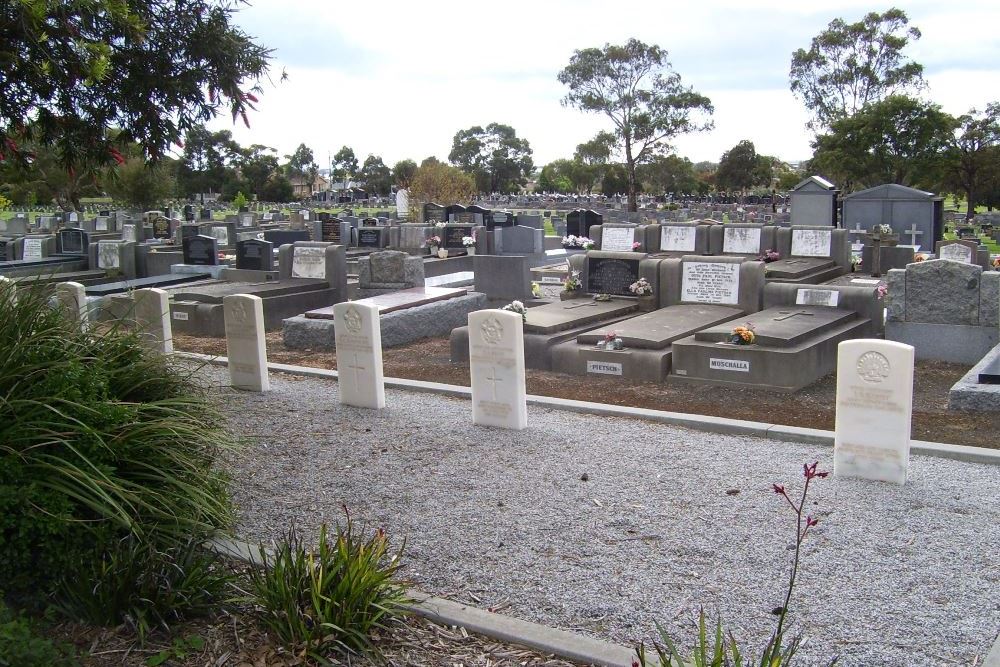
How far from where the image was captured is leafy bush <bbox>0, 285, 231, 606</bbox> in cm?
443

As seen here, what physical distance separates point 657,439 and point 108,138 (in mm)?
5498

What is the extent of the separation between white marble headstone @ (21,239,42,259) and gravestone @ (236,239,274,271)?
29.2 ft

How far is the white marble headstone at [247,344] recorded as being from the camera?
9.98m

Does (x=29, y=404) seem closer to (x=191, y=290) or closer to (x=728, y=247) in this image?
(x=191, y=290)

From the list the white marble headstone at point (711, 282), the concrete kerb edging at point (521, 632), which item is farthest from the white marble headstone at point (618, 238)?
the concrete kerb edging at point (521, 632)

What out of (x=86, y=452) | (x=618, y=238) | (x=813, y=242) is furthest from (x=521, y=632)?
(x=618, y=238)

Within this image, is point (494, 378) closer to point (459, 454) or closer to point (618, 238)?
point (459, 454)

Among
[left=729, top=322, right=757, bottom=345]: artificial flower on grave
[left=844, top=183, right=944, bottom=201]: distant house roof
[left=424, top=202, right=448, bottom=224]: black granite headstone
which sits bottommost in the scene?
[left=729, top=322, right=757, bottom=345]: artificial flower on grave

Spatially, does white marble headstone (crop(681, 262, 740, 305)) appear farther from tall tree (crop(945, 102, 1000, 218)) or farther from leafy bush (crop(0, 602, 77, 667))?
tall tree (crop(945, 102, 1000, 218))

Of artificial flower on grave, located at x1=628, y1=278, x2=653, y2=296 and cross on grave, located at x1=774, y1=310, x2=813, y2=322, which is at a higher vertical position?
artificial flower on grave, located at x1=628, y1=278, x2=653, y2=296

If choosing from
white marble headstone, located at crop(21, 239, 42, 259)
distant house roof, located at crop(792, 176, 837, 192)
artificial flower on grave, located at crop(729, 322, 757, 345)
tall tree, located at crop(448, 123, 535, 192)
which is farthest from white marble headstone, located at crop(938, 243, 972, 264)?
tall tree, located at crop(448, 123, 535, 192)

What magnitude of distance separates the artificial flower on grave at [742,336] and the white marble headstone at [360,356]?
154 inches

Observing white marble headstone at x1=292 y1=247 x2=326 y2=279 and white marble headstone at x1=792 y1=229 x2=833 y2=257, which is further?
white marble headstone at x1=792 y1=229 x2=833 y2=257

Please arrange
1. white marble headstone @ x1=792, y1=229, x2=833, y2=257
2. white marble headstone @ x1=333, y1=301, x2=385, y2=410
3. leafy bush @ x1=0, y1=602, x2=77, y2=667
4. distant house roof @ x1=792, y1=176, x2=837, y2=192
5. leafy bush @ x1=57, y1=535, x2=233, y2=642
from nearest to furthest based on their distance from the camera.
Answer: leafy bush @ x1=0, y1=602, x2=77, y2=667, leafy bush @ x1=57, y1=535, x2=233, y2=642, white marble headstone @ x1=333, y1=301, x2=385, y2=410, white marble headstone @ x1=792, y1=229, x2=833, y2=257, distant house roof @ x1=792, y1=176, x2=837, y2=192
